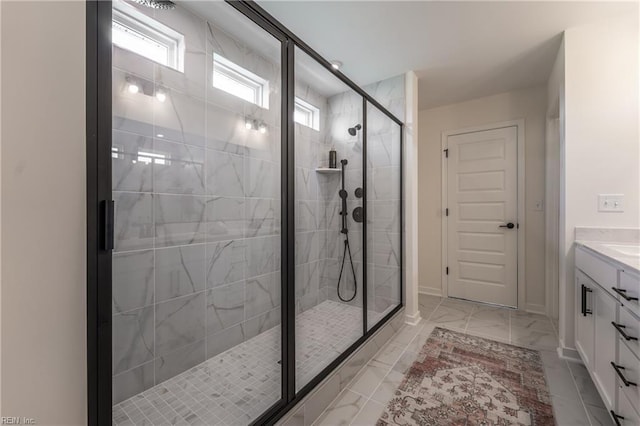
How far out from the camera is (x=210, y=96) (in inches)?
69.2

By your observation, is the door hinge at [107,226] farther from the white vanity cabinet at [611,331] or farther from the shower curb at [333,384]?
the white vanity cabinet at [611,331]

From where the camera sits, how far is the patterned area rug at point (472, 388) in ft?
4.88

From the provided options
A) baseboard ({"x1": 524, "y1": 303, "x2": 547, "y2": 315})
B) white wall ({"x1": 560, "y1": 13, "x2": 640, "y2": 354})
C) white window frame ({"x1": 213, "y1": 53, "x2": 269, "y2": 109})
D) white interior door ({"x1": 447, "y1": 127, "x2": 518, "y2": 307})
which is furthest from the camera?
white interior door ({"x1": 447, "y1": 127, "x2": 518, "y2": 307})

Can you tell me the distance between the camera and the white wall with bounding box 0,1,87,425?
0.58m

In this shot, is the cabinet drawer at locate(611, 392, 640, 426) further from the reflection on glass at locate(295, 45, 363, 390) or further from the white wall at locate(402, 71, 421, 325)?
the white wall at locate(402, 71, 421, 325)

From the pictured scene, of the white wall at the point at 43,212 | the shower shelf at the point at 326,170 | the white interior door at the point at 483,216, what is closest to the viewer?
the white wall at the point at 43,212

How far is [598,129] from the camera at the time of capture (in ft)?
6.42

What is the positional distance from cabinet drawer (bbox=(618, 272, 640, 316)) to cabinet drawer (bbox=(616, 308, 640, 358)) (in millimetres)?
38

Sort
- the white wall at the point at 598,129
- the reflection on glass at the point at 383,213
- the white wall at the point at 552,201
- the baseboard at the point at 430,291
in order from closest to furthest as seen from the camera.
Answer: the white wall at the point at 598,129
the reflection on glass at the point at 383,213
the white wall at the point at 552,201
the baseboard at the point at 430,291

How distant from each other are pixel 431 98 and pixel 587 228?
215cm

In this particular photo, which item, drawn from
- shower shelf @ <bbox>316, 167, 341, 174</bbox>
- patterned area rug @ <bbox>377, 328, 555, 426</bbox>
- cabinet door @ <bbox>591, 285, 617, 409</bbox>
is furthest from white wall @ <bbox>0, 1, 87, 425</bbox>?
cabinet door @ <bbox>591, 285, 617, 409</bbox>

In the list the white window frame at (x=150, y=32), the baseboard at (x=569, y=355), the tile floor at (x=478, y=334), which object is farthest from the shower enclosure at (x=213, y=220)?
the baseboard at (x=569, y=355)

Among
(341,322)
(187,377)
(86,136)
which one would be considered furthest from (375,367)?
(86,136)

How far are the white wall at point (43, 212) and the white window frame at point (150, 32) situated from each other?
0.93 m
